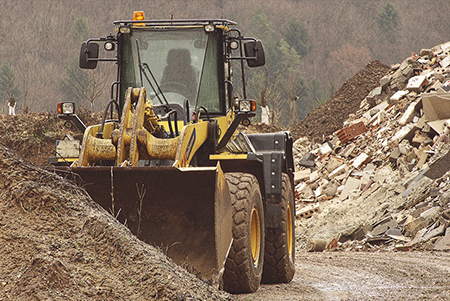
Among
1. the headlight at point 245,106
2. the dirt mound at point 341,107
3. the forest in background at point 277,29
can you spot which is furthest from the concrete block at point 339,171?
the forest in background at point 277,29

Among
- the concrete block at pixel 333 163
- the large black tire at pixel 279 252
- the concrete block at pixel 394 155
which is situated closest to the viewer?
the large black tire at pixel 279 252

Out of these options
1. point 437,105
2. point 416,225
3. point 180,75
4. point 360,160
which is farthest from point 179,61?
point 360,160

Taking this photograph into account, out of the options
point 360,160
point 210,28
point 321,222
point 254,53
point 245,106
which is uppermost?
point 210,28

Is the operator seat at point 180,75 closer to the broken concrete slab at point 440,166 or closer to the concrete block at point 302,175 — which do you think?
the broken concrete slab at point 440,166

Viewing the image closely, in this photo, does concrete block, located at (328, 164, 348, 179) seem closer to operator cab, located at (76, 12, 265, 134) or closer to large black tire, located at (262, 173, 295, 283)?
large black tire, located at (262, 173, 295, 283)

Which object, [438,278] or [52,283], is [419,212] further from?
[52,283]

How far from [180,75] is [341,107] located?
637 inches

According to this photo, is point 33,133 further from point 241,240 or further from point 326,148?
point 241,240

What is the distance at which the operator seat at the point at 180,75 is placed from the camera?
301 inches

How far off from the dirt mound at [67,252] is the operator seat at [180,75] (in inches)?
94.0

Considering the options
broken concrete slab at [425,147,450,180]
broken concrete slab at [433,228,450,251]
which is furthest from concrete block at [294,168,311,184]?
broken concrete slab at [433,228,450,251]

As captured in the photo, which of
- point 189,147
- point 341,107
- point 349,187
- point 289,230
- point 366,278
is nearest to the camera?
point 189,147

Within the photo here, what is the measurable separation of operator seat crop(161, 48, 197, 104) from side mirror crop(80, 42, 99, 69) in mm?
855

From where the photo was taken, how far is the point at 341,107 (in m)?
23.2
